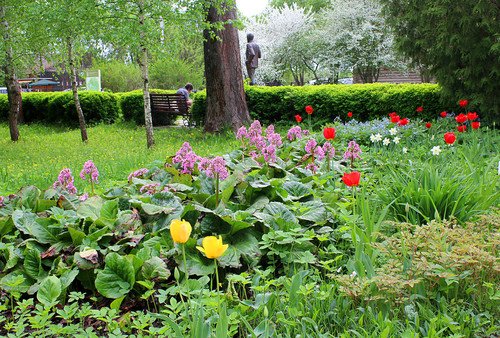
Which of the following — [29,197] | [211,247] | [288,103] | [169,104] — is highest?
[169,104]

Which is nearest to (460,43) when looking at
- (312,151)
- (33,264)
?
(312,151)

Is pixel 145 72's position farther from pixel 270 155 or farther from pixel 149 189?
pixel 149 189

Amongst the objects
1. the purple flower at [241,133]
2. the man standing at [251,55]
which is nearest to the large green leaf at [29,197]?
the purple flower at [241,133]

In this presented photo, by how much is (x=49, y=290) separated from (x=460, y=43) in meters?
7.04

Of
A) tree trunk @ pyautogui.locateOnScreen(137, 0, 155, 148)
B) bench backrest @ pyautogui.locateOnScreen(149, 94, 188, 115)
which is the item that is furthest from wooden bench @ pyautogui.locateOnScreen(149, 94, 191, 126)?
tree trunk @ pyautogui.locateOnScreen(137, 0, 155, 148)

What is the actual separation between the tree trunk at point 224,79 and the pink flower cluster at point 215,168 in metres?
6.40

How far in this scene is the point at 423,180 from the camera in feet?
10.3

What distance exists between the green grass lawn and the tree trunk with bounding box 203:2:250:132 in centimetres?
49

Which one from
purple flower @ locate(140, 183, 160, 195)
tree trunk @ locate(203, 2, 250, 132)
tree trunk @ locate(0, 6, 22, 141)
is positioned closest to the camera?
purple flower @ locate(140, 183, 160, 195)

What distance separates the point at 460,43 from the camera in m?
7.46

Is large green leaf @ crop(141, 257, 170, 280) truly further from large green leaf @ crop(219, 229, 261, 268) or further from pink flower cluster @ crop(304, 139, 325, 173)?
pink flower cluster @ crop(304, 139, 325, 173)

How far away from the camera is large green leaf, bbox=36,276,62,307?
2193 millimetres

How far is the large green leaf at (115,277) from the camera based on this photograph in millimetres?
2301

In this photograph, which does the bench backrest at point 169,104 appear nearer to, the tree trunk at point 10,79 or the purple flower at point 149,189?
the tree trunk at point 10,79
